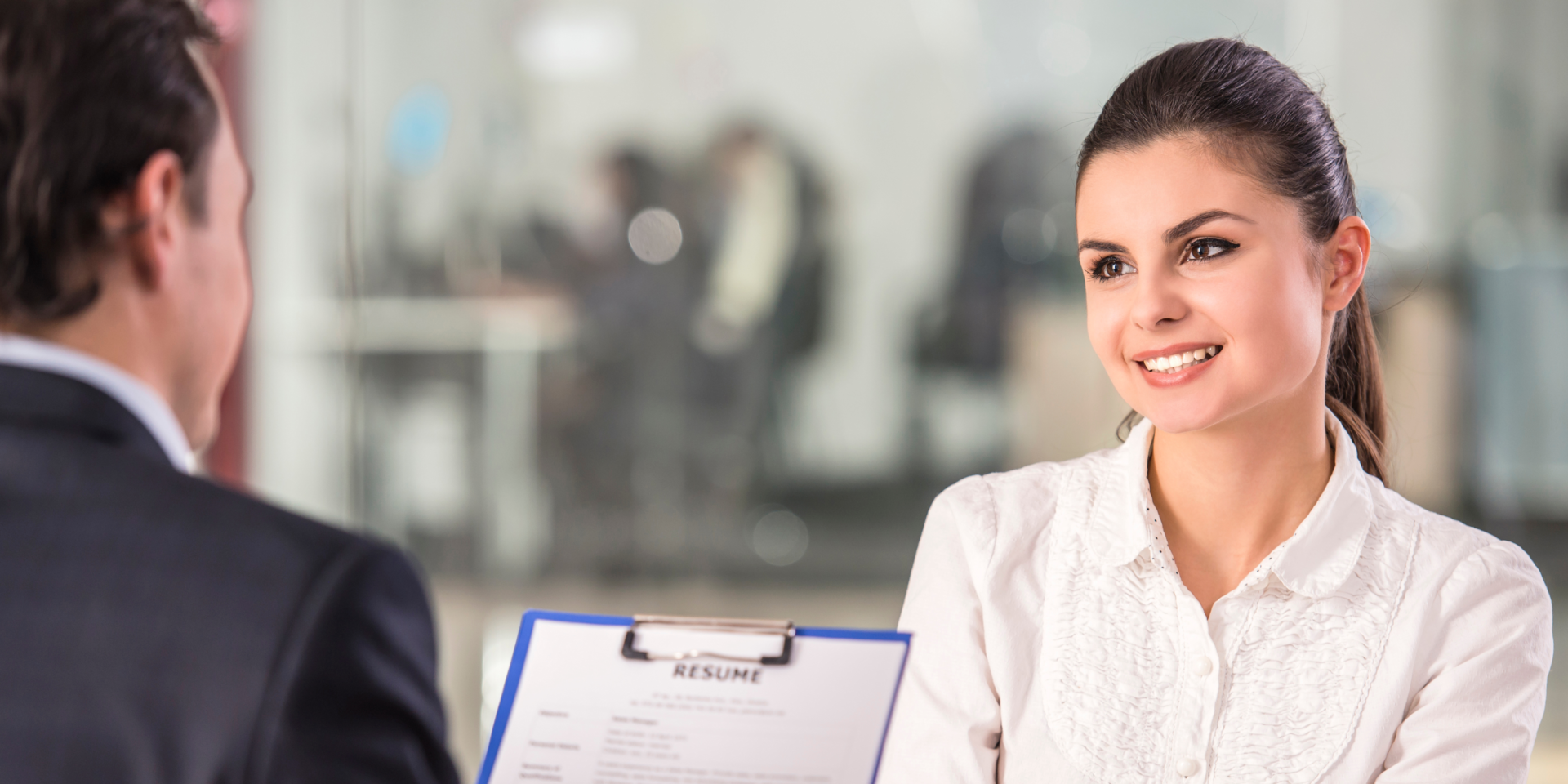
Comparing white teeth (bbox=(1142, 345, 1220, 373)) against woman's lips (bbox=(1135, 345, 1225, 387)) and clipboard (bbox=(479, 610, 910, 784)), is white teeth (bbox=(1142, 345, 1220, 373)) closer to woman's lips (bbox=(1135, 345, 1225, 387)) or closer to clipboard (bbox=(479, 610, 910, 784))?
woman's lips (bbox=(1135, 345, 1225, 387))

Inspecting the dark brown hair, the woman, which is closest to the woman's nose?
the woman

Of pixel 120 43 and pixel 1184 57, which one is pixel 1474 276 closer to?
pixel 1184 57

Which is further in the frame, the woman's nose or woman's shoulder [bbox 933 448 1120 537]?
woman's shoulder [bbox 933 448 1120 537]

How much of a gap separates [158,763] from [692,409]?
4.10 metres

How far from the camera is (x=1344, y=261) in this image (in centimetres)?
131

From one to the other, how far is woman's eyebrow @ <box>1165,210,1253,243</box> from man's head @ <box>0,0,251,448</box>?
0.82 metres

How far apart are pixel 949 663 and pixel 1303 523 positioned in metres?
0.36

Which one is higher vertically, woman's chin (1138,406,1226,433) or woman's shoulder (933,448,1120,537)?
woman's chin (1138,406,1226,433)

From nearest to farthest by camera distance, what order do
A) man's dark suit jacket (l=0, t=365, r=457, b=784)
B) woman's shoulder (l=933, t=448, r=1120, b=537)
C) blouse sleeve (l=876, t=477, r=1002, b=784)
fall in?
man's dark suit jacket (l=0, t=365, r=457, b=784), blouse sleeve (l=876, t=477, r=1002, b=784), woman's shoulder (l=933, t=448, r=1120, b=537)

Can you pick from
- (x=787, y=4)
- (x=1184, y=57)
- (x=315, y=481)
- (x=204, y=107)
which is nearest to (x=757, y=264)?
(x=787, y=4)

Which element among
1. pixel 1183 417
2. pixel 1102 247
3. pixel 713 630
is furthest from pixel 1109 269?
pixel 713 630

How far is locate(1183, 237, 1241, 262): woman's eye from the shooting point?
4.08ft

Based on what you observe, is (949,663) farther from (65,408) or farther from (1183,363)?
(65,408)

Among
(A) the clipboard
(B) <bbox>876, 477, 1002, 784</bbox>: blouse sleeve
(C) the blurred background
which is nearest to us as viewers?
(A) the clipboard
